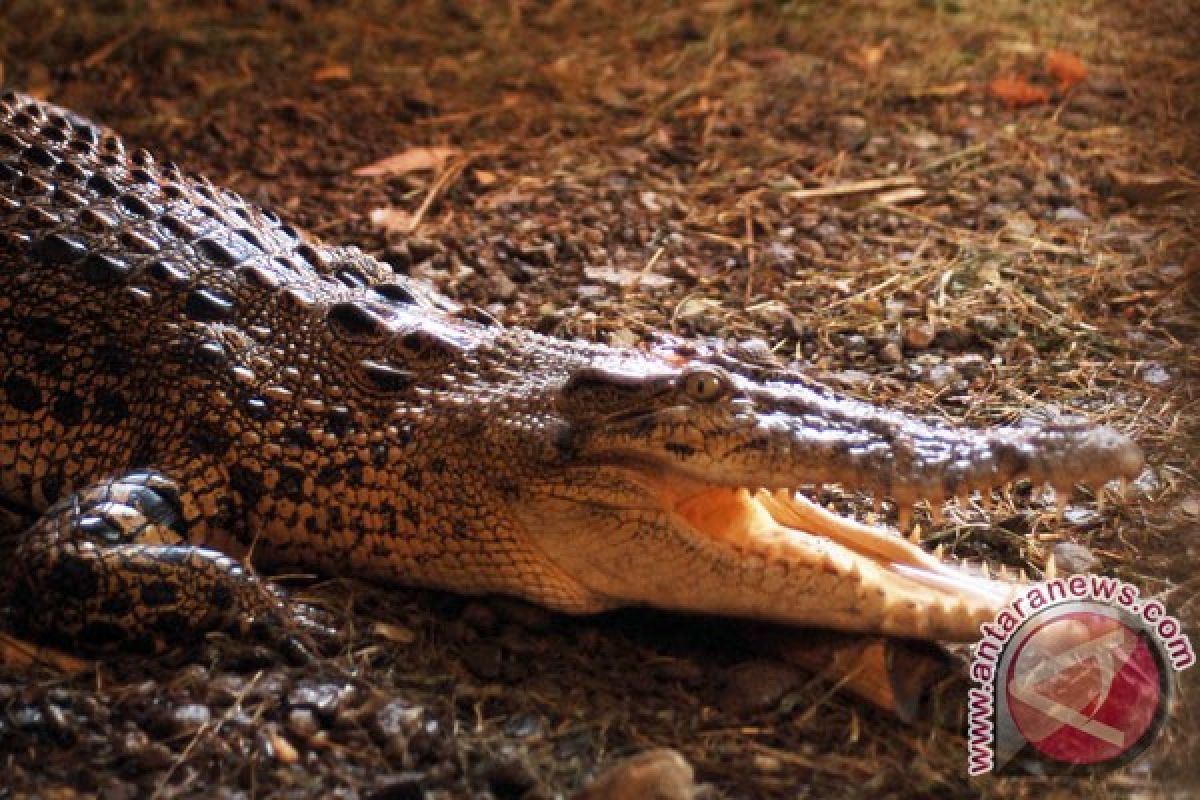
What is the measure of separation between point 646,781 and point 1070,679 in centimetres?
110

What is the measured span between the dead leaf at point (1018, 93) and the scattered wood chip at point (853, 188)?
993mm

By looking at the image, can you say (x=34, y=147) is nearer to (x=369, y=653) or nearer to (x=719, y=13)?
(x=369, y=653)

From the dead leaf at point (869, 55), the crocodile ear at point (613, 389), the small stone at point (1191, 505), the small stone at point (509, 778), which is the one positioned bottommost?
the small stone at point (1191, 505)

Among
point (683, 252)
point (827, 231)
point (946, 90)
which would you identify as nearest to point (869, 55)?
point (946, 90)

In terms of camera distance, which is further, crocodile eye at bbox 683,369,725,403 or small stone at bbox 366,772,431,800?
crocodile eye at bbox 683,369,725,403

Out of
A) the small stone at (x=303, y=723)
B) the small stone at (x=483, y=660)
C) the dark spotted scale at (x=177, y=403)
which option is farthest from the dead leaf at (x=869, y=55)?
the small stone at (x=303, y=723)

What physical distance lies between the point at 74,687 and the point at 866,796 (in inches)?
73.6

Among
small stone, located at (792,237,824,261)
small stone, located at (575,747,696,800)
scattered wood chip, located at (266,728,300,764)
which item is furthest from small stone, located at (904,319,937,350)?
scattered wood chip, located at (266,728,300,764)

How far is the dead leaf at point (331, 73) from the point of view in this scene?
701 cm

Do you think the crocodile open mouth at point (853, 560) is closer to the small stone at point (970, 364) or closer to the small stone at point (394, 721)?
the small stone at point (394, 721)

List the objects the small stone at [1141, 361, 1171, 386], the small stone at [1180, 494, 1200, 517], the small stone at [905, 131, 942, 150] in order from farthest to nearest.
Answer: the small stone at [905, 131, 942, 150] < the small stone at [1141, 361, 1171, 386] < the small stone at [1180, 494, 1200, 517]

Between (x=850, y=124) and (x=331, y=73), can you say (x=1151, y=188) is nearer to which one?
(x=850, y=124)

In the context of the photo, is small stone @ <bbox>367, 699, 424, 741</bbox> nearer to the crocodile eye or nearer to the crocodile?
the crocodile

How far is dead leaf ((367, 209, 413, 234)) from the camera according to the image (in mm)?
5809
